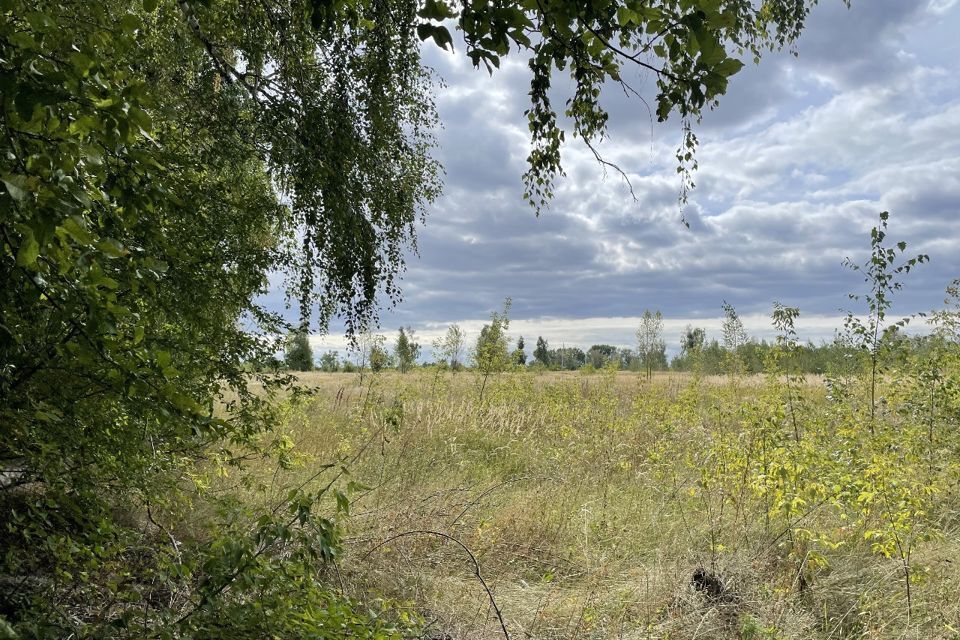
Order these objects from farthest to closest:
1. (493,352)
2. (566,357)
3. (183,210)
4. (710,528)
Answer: (566,357) < (493,352) < (710,528) < (183,210)

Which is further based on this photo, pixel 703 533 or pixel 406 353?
pixel 406 353

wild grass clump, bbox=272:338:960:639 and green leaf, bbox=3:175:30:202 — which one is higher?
green leaf, bbox=3:175:30:202

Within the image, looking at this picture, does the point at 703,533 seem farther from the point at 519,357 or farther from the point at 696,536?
A: the point at 519,357

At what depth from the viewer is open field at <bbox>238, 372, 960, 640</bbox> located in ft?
12.4

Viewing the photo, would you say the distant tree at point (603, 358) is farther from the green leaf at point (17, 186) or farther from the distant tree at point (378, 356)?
the green leaf at point (17, 186)

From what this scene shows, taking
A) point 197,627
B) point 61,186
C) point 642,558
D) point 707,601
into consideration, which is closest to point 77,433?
point 197,627

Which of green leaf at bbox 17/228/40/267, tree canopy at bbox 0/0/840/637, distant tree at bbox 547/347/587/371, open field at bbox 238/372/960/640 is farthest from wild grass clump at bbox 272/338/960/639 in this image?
distant tree at bbox 547/347/587/371

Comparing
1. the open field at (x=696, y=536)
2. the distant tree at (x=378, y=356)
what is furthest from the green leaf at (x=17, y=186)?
the distant tree at (x=378, y=356)

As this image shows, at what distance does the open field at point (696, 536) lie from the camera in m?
3.78

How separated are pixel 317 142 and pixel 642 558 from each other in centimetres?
395

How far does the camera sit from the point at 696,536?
520 centimetres

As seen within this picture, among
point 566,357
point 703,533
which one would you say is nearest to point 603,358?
point 703,533

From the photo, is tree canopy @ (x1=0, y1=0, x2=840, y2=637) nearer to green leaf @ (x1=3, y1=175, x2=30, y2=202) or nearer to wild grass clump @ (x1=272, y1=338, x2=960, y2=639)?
green leaf @ (x1=3, y1=175, x2=30, y2=202)

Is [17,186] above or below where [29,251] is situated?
above
